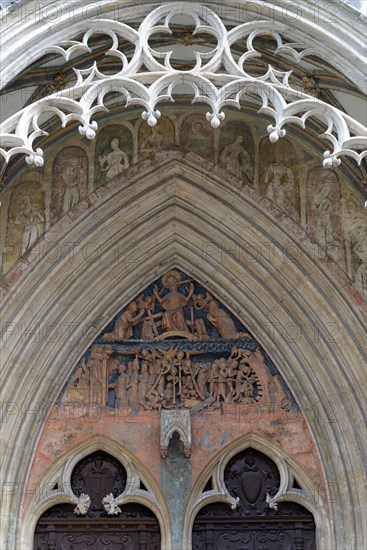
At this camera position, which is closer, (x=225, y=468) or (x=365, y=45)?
(x=365, y=45)

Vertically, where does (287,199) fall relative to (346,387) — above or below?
above

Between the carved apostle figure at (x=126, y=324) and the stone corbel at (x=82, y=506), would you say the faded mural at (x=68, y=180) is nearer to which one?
the carved apostle figure at (x=126, y=324)

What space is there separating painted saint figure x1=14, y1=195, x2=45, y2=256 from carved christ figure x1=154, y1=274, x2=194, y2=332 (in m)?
1.21

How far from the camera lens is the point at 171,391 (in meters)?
11.2

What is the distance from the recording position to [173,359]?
11.3 metres

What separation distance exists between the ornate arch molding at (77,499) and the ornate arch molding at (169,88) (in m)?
2.86

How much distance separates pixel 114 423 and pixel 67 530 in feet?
3.20

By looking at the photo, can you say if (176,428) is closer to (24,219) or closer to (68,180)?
(24,219)

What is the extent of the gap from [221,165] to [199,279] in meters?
1.04

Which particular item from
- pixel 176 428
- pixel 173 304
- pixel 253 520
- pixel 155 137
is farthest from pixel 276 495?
pixel 155 137

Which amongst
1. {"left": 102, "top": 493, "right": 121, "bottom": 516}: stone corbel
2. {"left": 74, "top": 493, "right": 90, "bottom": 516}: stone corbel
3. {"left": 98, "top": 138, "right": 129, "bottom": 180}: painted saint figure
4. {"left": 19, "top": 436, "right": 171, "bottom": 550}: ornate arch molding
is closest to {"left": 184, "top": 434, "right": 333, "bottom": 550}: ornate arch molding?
{"left": 19, "top": 436, "right": 171, "bottom": 550}: ornate arch molding

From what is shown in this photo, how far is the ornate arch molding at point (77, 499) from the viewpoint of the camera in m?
10.7

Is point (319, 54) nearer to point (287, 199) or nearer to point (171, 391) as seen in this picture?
point (287, 199)

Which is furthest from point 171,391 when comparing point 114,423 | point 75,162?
point 75,162
